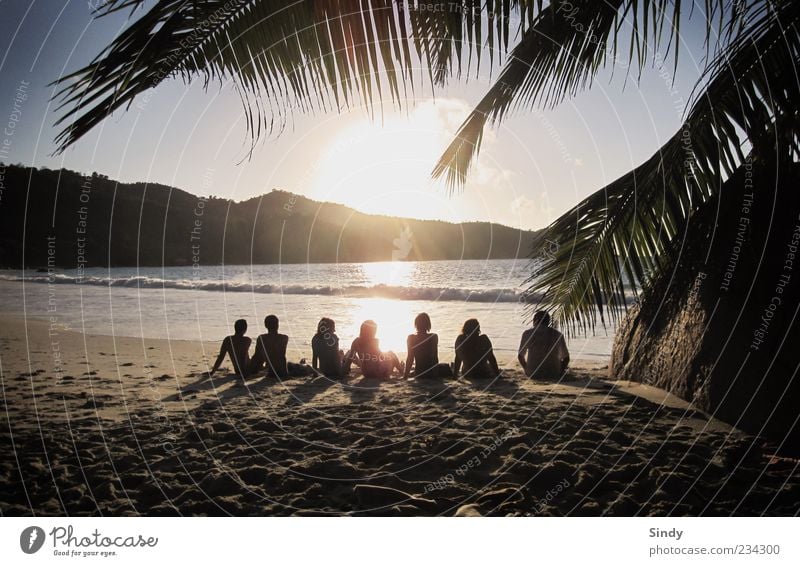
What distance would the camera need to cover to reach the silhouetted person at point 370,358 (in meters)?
6.33

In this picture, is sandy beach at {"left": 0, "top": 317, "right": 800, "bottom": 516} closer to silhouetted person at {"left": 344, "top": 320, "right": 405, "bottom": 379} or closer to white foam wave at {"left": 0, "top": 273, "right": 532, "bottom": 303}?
silhouetted person at {"left": 344, "top": 320, "right": 405, "bottom": 379}

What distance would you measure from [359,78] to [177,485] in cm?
254

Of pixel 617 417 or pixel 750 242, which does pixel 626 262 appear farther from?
pixel 617 417

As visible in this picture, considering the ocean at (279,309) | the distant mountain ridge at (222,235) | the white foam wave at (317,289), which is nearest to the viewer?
the ocean at (279,309)

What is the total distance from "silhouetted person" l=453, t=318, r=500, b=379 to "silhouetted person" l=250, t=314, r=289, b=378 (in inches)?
84.1

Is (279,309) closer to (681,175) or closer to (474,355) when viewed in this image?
→ (474,355)

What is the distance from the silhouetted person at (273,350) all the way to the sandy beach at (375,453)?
2.41 ft

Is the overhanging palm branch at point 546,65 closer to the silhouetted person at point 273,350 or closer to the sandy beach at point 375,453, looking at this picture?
the sandy beach at point 375,453

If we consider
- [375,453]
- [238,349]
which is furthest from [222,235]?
[375,453]

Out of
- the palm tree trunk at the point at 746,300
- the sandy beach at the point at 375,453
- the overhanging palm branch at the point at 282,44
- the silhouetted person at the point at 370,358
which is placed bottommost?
the sandy beach at the point at 375,453

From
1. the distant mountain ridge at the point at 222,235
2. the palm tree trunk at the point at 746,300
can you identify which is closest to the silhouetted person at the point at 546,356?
the palm tree trunk at the point at 746,300

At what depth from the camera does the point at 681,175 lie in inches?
119
